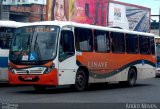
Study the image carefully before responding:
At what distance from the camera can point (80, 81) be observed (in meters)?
20.2

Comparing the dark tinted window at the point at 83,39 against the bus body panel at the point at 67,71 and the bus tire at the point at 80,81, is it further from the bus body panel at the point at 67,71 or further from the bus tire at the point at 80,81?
the bus tire at the point at 80,81

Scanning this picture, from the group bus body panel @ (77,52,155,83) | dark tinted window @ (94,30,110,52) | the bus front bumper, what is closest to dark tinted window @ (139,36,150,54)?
bus body panel @ (77,52,155,83)

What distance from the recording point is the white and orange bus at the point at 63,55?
18.8 meters

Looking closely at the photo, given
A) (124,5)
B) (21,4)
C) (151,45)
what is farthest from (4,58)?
(21,4)

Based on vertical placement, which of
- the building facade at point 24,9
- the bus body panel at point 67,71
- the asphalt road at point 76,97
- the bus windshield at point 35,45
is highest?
the building facade at point 24,9

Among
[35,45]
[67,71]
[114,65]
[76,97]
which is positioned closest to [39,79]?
[67,71]

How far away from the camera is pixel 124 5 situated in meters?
57.3

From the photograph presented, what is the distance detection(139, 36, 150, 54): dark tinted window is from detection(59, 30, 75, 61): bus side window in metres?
6.78

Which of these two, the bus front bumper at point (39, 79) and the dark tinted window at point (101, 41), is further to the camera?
the dark tinted window at point (101, 41)

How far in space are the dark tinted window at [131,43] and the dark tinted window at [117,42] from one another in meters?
0.46

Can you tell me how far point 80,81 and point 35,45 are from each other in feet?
7.90

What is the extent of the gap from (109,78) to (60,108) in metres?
10.1

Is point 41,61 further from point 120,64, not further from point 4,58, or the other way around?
point 120,64

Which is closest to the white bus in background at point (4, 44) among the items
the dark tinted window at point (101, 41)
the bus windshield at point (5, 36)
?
the bus windshield at point (5, 36)
